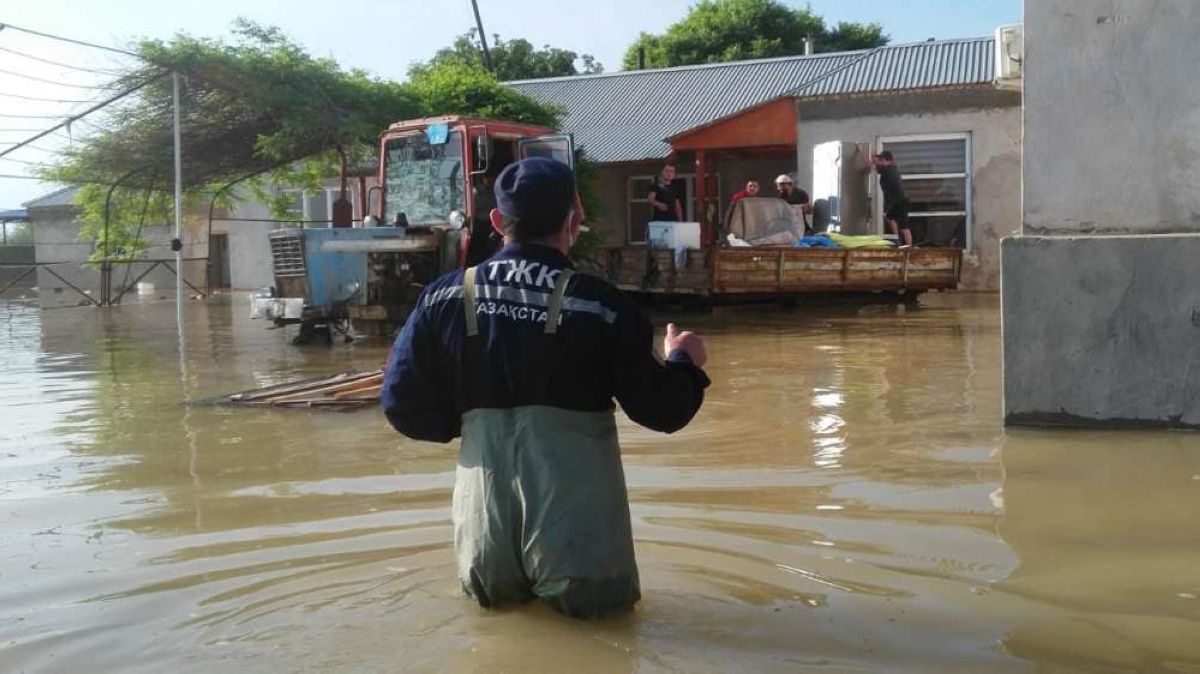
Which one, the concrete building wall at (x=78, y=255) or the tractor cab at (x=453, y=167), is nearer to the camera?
the tractor cab at (x=453, y=167)

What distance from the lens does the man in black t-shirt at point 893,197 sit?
17.3 meters

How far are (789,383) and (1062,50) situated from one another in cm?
341

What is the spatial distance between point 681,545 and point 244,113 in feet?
49.4

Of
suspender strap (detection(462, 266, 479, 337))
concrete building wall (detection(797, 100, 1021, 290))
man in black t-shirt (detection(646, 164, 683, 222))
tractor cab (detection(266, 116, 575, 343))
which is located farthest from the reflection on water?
concrete building wall (detection(797, 100, 1021, 290))

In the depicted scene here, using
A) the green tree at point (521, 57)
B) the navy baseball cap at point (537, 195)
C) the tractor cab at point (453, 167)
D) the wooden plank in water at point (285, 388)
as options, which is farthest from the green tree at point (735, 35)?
the navy baseball cap at point (537, 195)

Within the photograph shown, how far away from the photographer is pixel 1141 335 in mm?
6441

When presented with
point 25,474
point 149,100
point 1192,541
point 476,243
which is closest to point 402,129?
point 476,243

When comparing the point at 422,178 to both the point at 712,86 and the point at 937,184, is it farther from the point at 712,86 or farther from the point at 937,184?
the point at 712,86

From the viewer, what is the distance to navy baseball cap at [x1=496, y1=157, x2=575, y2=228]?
3342 mm

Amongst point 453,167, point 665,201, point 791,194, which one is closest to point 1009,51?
point 453,167

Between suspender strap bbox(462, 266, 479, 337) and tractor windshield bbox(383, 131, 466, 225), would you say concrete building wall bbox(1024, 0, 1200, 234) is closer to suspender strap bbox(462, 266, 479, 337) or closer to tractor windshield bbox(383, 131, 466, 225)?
suspender strap bbox(462, 266, 479, 337)

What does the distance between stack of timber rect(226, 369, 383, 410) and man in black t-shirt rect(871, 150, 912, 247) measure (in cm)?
1024

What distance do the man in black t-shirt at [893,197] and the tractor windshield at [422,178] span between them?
21.6 ft

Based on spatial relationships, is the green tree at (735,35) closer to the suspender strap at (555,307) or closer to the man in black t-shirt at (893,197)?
the man in black t-shirt at (893,197)
